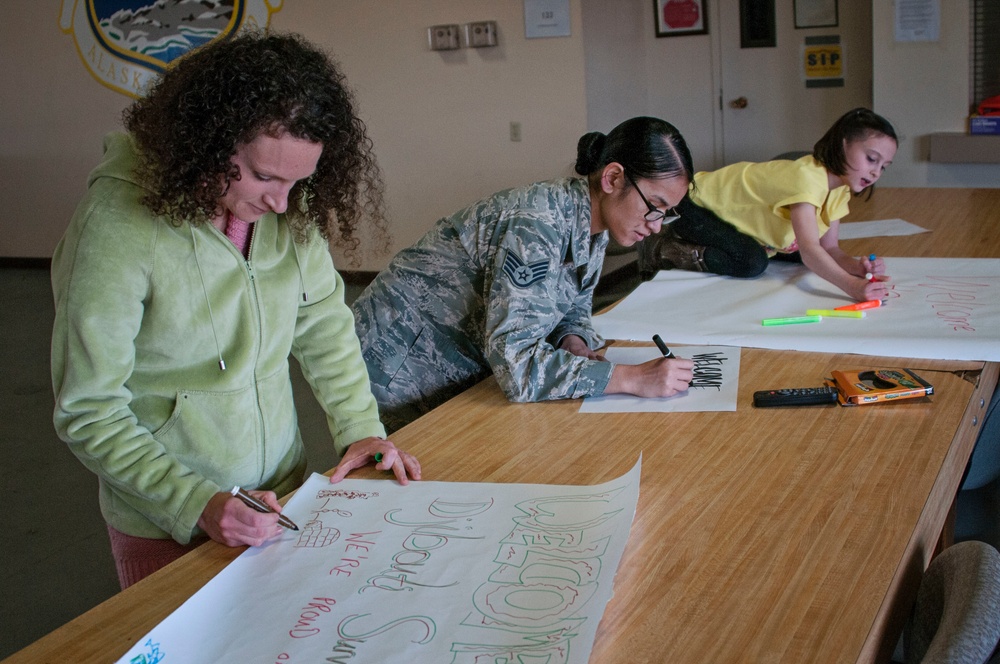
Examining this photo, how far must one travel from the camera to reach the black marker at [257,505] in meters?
1.12

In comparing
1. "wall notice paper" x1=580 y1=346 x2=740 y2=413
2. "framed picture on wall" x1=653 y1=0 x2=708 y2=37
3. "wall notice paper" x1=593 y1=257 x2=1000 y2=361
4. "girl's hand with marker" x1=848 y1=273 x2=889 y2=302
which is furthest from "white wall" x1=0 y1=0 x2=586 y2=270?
"wall notice paper" x1=580 y1=346 x2=740 y2=413

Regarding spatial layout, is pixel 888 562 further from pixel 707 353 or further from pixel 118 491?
pixel 118 491

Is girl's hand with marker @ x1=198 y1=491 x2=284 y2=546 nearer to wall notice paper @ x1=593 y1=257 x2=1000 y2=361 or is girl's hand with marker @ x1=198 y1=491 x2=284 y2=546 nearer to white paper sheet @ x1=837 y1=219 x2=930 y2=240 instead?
wall notice paper @ x1=593 y1=257 x2=1000 y2=361

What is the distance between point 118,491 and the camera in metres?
1.27

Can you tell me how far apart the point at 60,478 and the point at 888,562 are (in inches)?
123

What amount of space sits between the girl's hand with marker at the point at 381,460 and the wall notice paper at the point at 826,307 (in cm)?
67

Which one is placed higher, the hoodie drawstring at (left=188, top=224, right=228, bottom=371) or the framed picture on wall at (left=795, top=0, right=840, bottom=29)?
the framed picture on wall at (left=795, top=0, right=840, bottom=29)

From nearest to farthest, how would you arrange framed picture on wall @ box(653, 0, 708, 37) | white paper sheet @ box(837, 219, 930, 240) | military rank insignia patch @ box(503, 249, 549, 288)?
1. military rank insignia patch @ box(503, 249, 549, 288)
2. white paper sheet @ box(837, 219, 930, 240)
3. framed picture on wall @ box(653, 0, 708, 37)

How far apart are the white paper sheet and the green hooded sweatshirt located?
5.53 feet

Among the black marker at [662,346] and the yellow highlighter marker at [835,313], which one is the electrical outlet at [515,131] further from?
the black marker at [662,346]

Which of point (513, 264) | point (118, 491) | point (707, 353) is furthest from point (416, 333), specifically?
point (118, 491)

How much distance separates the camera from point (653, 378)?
1.51 meters

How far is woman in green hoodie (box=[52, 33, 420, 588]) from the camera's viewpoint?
1109mm

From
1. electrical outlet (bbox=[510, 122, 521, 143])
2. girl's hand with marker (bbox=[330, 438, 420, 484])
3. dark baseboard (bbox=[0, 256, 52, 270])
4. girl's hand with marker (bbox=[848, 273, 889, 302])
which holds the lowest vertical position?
dark baseboard (bbox=[0, 256, 52, 270])
